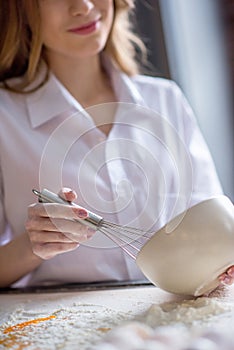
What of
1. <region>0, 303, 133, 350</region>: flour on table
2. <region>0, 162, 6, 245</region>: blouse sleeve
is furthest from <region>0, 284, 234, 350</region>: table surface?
<region>0, 162, 6, 245</region>: blouse sleeve

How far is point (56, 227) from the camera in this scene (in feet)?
2.25

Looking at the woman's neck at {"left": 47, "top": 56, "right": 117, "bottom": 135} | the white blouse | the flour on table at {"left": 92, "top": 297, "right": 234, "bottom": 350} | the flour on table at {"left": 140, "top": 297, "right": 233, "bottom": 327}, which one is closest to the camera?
the flour on table at {"left": 92, "top": 297, "right": 234, "bottom": 350}

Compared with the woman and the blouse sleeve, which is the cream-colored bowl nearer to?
the woman

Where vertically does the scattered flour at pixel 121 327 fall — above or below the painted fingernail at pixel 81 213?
below

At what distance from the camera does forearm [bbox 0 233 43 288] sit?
30.9 inches

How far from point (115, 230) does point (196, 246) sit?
0.10 m

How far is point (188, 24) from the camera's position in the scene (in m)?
1.31

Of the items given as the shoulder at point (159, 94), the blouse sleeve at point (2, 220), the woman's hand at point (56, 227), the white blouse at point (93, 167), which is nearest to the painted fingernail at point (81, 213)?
the woman's hand at point (56, 227)

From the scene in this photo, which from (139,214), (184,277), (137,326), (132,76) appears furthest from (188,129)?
(137,326)

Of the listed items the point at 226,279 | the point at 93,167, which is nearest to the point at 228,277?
the point at 226,279

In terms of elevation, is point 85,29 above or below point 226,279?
above

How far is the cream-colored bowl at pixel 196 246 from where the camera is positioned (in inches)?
24.3

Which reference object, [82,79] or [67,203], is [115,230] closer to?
[67,203]

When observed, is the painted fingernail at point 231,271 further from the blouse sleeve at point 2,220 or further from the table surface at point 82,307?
the blouse sleeve at point 2,220
